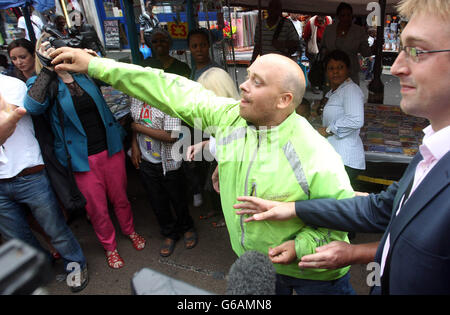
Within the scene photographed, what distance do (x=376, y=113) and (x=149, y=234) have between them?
3.50 meters

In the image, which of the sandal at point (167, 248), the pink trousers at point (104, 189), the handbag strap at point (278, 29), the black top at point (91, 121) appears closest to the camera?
the black top at point (91, 121)

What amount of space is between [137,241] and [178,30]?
10.8 feet

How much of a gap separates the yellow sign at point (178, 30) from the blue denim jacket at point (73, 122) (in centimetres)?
258

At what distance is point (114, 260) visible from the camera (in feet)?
10.1

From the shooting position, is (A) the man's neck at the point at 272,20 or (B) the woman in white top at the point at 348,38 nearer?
(B) the woman in white top at the point at 348,38

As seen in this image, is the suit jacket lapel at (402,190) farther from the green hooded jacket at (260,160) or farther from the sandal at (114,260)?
the sandal at (114,260)

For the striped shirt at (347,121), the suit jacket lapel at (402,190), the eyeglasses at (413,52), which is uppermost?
the eyeglasses at (413,52)

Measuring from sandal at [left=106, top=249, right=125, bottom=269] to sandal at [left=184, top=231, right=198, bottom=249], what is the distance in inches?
26.7

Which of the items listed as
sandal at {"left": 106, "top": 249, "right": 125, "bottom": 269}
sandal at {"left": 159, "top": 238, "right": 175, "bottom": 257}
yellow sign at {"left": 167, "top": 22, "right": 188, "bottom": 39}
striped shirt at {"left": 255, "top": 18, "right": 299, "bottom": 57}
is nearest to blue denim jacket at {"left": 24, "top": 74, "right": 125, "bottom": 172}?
sandal at {"left": 106, "top": 249, "right": 125, "bottom": 269}

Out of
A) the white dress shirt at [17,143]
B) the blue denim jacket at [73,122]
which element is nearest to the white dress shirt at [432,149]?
the blue denim jacket at [73,122]

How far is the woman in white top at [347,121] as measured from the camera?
2.77m

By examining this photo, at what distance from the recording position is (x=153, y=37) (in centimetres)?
343

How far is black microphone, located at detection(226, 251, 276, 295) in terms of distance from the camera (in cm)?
59
